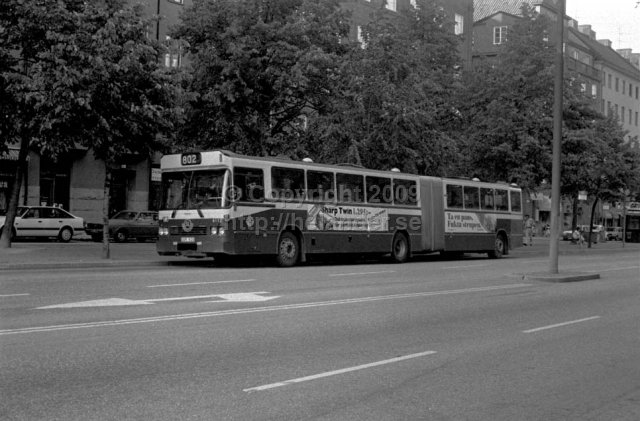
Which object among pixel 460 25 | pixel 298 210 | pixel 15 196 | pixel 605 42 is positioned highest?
pixel 605 42

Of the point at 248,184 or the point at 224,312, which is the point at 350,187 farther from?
the point at 224,312

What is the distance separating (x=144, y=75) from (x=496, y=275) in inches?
446

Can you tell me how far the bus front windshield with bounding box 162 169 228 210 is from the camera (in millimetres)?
20406

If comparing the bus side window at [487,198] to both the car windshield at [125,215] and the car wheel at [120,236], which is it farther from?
the car wheel at [120,236]

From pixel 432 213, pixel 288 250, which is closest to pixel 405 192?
pixel 432 213

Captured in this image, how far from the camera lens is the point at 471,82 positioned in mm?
39812

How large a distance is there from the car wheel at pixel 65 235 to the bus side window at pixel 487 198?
18330mm

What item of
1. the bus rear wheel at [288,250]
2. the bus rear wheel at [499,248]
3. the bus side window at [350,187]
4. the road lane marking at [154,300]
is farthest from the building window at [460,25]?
the road lane marking at [154,300]

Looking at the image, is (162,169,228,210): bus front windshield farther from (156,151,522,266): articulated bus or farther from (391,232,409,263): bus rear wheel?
(391,232,409,263): bus rear wheel

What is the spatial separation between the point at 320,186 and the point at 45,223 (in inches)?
626

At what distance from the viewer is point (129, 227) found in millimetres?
36469

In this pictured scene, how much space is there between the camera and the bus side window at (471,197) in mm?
30250

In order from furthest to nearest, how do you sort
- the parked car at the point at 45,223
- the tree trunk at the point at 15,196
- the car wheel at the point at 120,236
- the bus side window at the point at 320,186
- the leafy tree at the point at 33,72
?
the car wheel at the point at 120,236 < the parked car at the point at 45,223 < the tree trunk at the point at 15,196 < the bus side window at the point at 320,186 < the leafy tree at the point at 33,72

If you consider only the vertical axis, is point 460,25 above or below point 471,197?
above
